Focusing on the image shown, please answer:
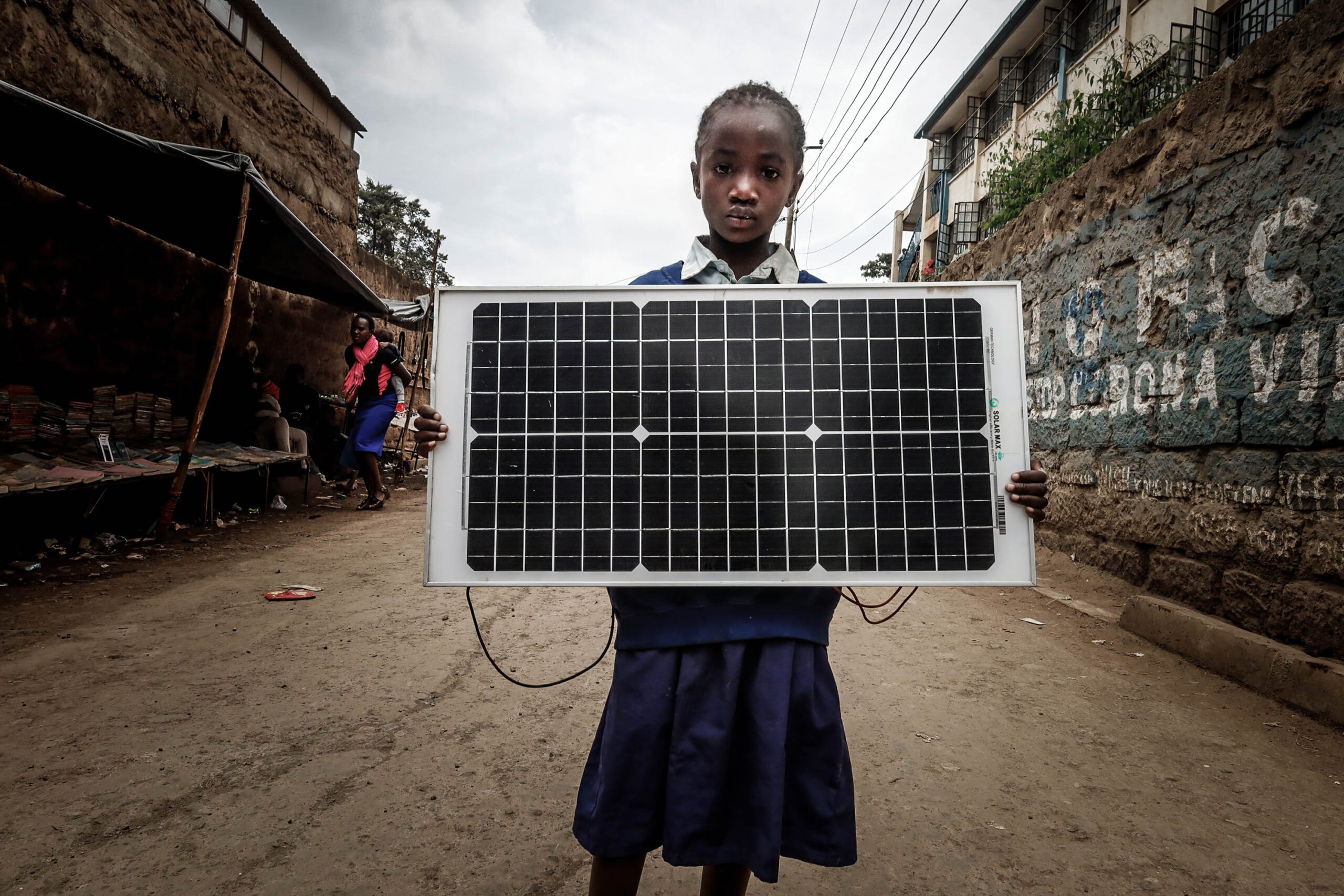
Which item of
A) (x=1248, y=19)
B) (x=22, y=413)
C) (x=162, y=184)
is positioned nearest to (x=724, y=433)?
(x=162, y=184)

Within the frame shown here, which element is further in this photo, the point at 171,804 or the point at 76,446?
the point at 76,446

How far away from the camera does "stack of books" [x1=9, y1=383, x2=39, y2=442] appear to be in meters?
5.13

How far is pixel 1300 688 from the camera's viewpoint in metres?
2.92

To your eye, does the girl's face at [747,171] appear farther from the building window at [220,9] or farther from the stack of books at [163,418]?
the building window at [220,9]

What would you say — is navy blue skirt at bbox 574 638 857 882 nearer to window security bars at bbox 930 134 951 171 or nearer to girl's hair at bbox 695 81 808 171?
girl's hair at bbox 695 81 808 171

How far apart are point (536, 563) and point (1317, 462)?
3589 millimetres

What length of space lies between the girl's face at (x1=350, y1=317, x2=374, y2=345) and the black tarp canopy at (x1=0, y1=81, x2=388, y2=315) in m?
0.46

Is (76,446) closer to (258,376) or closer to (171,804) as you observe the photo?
(258,376)

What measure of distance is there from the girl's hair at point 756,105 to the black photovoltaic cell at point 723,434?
1.81 feet

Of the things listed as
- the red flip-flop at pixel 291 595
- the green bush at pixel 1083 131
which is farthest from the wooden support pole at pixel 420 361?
the green bush at pixel 1083 131

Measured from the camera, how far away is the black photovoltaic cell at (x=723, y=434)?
4.38 ft

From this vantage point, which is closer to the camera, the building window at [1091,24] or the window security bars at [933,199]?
the building window at [1091,24]

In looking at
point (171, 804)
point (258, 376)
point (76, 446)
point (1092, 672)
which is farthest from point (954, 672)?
point (258, 376)

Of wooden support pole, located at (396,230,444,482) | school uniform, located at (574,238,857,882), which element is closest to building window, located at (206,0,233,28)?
wooden support pole, located at (396,230,444,482)
